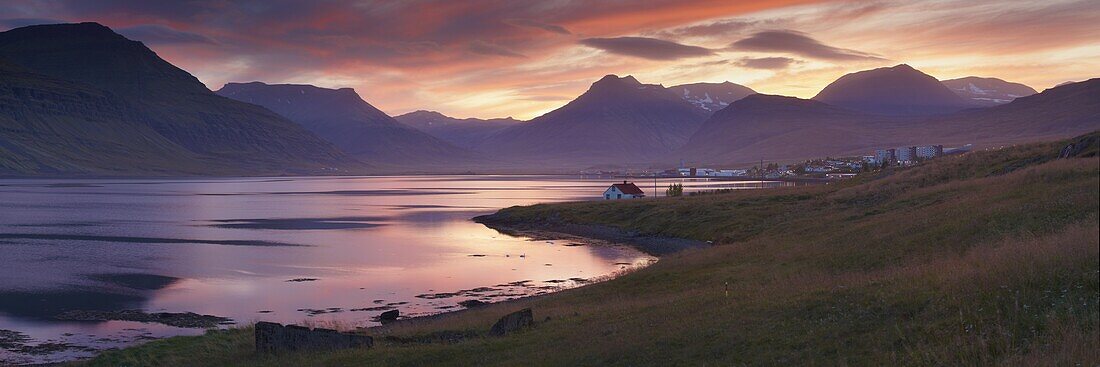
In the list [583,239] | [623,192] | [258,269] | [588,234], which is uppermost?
[623,192]

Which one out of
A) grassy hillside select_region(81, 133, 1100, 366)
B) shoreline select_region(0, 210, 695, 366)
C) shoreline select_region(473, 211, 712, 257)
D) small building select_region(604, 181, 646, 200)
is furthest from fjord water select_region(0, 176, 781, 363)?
small building select_region(604, 181, 646, 200)

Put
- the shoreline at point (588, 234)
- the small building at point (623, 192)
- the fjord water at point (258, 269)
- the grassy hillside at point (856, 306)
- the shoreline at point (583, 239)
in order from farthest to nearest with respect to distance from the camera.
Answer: the small building at point (623, 192), the shoreline at point (588, 234), the shoreline at point (583, 239), the fjord water at point (258, 269), the grassy hillside at point (856, 306)

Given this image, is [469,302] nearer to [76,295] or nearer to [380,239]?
[76,295]

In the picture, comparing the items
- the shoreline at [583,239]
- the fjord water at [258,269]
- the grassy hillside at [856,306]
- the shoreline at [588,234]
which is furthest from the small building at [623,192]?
the grassy hillside at [856,306]

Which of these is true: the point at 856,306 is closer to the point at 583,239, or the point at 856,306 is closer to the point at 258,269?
the point at 258,269

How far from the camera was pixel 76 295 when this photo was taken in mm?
51281

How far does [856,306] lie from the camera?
1823 cm

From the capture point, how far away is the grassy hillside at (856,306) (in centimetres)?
1441

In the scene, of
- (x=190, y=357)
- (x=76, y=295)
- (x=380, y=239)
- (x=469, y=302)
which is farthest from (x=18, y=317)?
(x=380, y=239)

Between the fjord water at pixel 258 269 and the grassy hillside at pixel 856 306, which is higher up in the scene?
the grassy hillside at pixel 856 306

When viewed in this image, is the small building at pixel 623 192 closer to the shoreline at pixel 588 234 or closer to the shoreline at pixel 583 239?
the shoreline at pixel 588 234

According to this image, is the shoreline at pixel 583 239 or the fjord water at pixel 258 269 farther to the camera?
the shoreline at pixel 583 239

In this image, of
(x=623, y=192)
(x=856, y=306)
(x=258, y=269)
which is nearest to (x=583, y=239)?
(x=258, y=269)

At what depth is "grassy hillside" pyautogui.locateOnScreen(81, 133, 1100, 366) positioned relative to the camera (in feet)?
47.3
